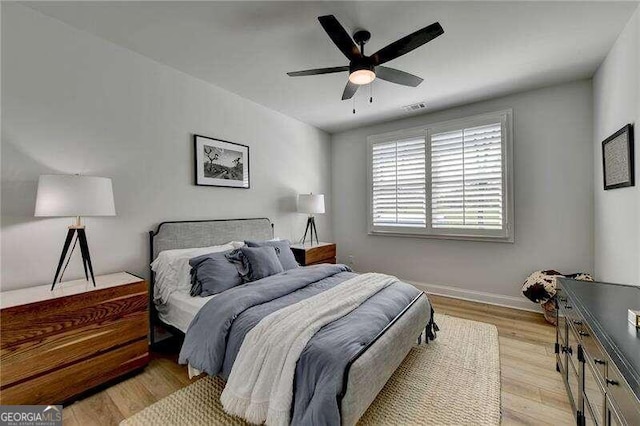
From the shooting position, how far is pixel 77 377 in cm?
195

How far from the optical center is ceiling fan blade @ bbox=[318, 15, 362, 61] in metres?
1.75

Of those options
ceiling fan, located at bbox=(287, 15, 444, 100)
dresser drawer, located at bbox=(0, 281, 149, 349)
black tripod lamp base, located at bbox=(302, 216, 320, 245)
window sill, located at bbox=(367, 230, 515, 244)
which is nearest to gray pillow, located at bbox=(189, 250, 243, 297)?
dresser drawer, located at bbox=(0, 281, 149, 349)

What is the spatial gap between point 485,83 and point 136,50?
3.69 m

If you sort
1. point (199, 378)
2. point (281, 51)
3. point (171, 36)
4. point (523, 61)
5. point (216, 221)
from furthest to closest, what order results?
point (216, 221) → point (523, 61) → point (281, 51) → point (171, 36) → point (199, 378)

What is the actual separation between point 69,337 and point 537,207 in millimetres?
4773

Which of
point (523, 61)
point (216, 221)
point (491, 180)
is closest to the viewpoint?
point (523, 61)

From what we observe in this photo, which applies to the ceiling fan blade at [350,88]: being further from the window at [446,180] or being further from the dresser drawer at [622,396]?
the dresser drawer at [622,396]

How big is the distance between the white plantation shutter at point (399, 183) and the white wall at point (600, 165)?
190 centimetres

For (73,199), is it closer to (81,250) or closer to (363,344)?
(81,250)

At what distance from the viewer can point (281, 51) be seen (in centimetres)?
261

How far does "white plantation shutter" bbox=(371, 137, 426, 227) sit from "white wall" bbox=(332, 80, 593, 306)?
37 cm

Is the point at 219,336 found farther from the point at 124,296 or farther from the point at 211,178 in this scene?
the point at 211,178

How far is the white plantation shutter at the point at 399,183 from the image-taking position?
4.35m

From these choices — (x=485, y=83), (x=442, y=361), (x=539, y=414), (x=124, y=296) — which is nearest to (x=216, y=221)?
(x=124, y=296)
